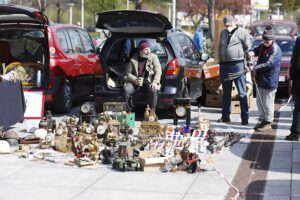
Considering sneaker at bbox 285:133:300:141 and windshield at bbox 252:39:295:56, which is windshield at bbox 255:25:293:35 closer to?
windshield at bbox 252:39:295:56

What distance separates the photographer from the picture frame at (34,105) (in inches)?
433

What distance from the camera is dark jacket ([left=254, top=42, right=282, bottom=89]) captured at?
10.8 metres

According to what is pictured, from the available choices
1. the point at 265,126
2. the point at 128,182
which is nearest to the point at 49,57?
the point at 265,126

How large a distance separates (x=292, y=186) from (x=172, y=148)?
6.56 ft

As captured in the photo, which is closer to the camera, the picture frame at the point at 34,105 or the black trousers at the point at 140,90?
the picture frame at the point at 34,105

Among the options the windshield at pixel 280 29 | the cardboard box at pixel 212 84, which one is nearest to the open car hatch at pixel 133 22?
the cardboard box at pixel 212 84

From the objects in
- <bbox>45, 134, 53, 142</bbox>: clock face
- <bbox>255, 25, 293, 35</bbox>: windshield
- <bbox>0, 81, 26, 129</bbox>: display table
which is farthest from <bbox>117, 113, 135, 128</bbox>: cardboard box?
<bbox>255, 25, 293, 35</bbox>: windshield

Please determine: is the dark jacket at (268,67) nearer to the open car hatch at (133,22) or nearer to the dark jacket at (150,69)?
the dark jacket at (150,69)

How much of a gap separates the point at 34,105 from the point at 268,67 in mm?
3971


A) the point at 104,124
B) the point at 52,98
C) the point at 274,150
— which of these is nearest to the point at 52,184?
the point at 104,124

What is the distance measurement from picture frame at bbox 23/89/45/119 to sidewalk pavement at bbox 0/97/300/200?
199 cm

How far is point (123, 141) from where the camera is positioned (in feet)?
29.8

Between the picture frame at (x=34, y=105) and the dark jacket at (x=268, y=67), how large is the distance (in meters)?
3.67

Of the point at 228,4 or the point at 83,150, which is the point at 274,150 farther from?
the point at 228,4
